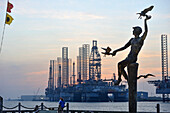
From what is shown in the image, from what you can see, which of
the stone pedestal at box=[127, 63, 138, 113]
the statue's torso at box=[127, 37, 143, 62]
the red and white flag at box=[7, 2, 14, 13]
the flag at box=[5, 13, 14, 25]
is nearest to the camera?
the stone pedestal at box=[127, 63, 138, 113]

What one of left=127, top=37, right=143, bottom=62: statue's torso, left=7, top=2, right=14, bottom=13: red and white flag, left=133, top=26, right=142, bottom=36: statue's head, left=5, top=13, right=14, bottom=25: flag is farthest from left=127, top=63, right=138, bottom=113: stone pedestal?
left=7, top=2, right=14, bottom=13: red and white flag

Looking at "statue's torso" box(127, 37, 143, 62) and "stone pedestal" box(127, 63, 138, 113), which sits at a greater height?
"statue's torso" box(127, 37, 143, 62)

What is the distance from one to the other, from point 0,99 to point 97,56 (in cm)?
17992

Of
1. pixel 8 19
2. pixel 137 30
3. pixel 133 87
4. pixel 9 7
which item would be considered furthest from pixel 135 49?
pixel 9 7

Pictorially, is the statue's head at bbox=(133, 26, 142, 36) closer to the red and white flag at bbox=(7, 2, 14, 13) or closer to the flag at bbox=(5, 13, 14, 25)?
the flag at bbox=(5, 13, 14, 25)

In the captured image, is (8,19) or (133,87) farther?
(8,19)

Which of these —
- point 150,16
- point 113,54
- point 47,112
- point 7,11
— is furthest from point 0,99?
point 150,16

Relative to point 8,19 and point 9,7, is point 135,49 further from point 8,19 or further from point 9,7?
point 9,7

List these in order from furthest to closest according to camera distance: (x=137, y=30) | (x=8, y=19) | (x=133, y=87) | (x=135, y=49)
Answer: (x=8, y=19) < (x=137, y=30) < (x=135, y=49) < (x=133, y=87)

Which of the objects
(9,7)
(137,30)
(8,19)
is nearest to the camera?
(137,30)

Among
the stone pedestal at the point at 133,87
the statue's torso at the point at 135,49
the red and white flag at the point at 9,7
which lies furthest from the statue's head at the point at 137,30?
the red and white flag at the point at 9,7

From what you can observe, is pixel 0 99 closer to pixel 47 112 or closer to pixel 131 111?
pixel 47 112

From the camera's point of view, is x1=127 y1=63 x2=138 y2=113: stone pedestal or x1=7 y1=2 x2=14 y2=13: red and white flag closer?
x1=127 y1=63 x2=138 y2=113: stone pedestal

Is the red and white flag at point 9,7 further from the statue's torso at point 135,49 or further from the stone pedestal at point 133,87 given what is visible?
the stone pedestal at point 133,87
